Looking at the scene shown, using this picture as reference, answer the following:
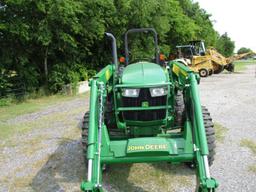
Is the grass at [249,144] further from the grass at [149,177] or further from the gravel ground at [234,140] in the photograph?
the grass at [149,177]

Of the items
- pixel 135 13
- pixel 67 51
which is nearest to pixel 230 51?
pixel 135 13

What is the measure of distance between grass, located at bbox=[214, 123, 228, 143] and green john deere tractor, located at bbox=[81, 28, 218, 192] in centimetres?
154

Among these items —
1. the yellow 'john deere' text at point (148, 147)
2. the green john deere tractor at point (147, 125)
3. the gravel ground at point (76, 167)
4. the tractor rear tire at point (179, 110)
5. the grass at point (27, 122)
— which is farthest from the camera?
the grass at point (27, 122)

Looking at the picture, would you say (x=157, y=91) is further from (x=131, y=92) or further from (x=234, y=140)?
(x=234, y=140)

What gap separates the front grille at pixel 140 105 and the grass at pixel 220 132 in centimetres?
222

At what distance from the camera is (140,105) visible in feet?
13.1

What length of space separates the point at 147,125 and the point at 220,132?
279 cm

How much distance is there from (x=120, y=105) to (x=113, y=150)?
2.35 ft

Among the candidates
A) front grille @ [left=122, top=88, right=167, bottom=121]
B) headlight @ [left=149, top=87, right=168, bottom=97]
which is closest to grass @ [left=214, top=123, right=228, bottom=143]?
front grille @ [left=122, top=88, right=167, bottom=121]

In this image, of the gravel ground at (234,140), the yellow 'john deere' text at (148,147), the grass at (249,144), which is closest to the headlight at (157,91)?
the yellow 'john deere' text at (148,147)

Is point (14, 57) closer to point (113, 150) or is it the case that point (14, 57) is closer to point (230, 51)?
point (113, 150)

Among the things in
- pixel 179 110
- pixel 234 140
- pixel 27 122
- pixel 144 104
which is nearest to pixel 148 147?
pixel 144 104

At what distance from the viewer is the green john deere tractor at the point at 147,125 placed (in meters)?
3.38

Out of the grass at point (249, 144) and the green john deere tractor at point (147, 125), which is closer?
the green john deere tractor at point (147, 125)
